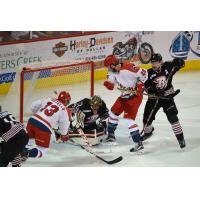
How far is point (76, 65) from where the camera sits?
4.38 meters

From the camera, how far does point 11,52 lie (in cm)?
425

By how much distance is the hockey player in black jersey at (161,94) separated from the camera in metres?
4.44

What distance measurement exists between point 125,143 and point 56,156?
549mm

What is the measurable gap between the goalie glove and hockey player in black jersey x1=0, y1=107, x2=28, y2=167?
396 mm

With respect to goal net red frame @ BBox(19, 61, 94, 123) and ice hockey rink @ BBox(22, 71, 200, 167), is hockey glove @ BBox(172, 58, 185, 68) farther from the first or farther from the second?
goal net red frame @ BBox(19, 61, 94, 123)

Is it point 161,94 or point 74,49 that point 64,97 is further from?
point 161,94

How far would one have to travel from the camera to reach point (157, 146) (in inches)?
177

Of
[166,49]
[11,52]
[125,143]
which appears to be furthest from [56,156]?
[166,49]

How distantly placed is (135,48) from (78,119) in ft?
2.33

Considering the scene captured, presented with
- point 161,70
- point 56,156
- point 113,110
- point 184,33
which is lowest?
point 56,156

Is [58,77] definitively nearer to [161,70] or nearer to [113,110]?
[113,110]

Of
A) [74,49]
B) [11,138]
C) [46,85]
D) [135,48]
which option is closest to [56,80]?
[46,85]

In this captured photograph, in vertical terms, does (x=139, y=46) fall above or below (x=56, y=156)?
above

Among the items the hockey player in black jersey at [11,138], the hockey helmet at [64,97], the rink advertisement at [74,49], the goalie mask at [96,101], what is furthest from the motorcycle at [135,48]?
the hockey player in black jersey at [11,138]
